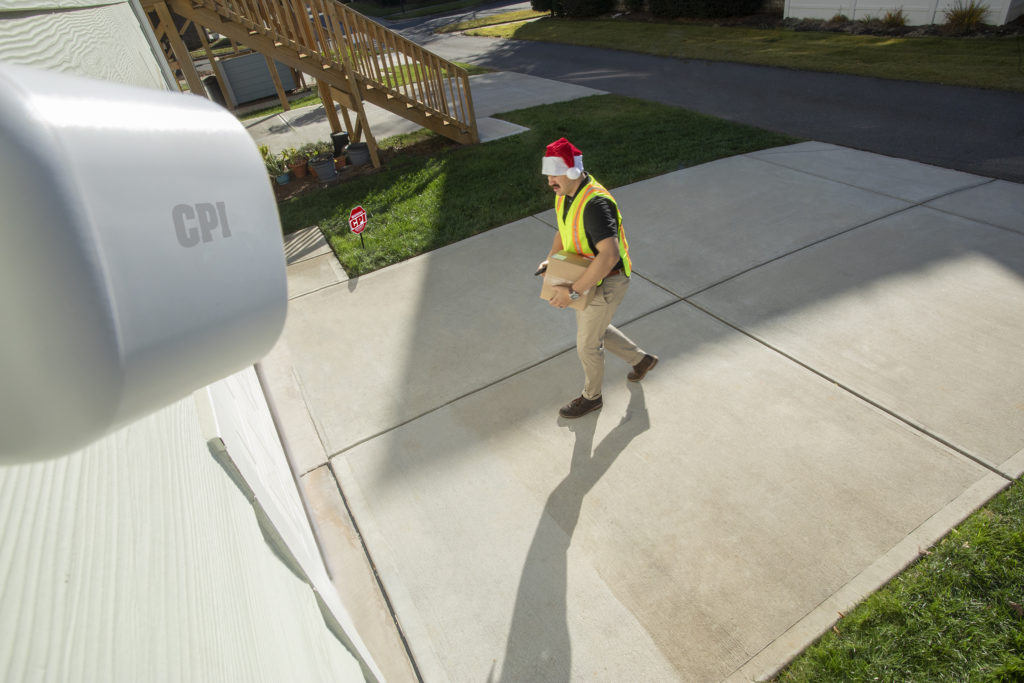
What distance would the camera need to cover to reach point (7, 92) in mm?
308

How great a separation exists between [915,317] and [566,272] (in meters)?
2.86

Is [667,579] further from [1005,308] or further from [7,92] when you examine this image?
[1005,308]

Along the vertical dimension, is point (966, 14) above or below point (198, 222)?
below

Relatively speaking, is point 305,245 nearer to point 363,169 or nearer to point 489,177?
point 489,177

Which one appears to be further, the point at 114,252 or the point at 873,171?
the point at 873,171

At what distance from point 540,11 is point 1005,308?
1039 inches

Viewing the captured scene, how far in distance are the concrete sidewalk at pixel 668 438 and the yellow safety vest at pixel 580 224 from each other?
112cm

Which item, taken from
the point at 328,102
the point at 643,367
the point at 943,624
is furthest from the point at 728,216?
the point at 328,102

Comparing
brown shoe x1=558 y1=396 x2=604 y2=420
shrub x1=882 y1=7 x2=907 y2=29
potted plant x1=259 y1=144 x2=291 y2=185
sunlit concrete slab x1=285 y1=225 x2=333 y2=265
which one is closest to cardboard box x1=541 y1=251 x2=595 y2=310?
brown shoe x1=558 y1=396 x2=604 y2=420

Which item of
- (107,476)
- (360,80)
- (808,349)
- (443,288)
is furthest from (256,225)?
(360,80)

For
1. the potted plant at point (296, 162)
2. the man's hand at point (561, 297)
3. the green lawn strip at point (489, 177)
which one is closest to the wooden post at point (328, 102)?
the potted plant at point (296, 162)

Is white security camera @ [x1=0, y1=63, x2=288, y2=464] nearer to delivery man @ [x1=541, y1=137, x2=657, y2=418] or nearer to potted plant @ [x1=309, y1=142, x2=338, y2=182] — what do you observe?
delivery man @ [x1=541, y1=137, x2=657, y2=418]

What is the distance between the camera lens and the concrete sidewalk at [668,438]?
2.61 meters

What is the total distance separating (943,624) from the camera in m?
2.39
